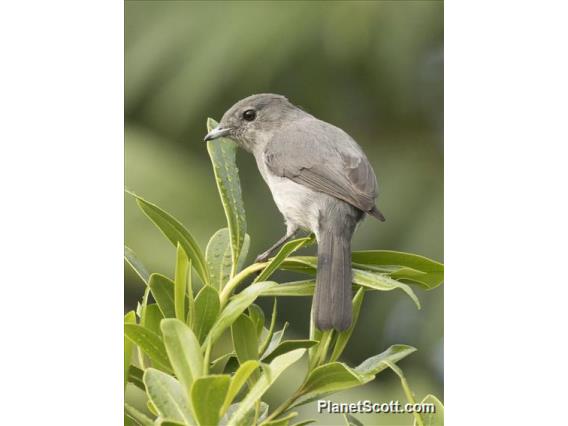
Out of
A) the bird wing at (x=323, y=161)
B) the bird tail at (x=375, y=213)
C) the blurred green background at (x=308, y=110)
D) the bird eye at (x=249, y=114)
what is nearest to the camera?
the blurred green background at (x=308, y=110)

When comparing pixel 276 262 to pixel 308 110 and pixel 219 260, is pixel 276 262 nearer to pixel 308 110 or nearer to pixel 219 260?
pixel 219 260

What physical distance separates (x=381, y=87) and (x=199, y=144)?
0.50 metres

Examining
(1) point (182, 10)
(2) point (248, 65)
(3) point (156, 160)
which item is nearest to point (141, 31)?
(1) point (182, 10)

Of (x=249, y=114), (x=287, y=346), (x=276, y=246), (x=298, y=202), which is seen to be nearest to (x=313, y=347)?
(x=287, y=346)

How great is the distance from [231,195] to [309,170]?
21.2 inches

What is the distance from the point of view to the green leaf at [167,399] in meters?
1.43

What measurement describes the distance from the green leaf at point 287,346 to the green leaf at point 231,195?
0.54 ft

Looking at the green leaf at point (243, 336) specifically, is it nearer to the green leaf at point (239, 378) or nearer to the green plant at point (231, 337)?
the green plant at point (231, 337)

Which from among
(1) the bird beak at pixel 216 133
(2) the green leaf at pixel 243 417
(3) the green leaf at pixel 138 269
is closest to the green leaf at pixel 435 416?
(2) the green leaf at pixel 243 417

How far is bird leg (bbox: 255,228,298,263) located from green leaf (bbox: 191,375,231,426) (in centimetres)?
50

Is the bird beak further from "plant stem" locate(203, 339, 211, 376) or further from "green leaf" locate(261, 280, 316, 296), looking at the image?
"plant stem" locate(203, 339, 211, 376)

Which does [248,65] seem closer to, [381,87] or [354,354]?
[381,87]
